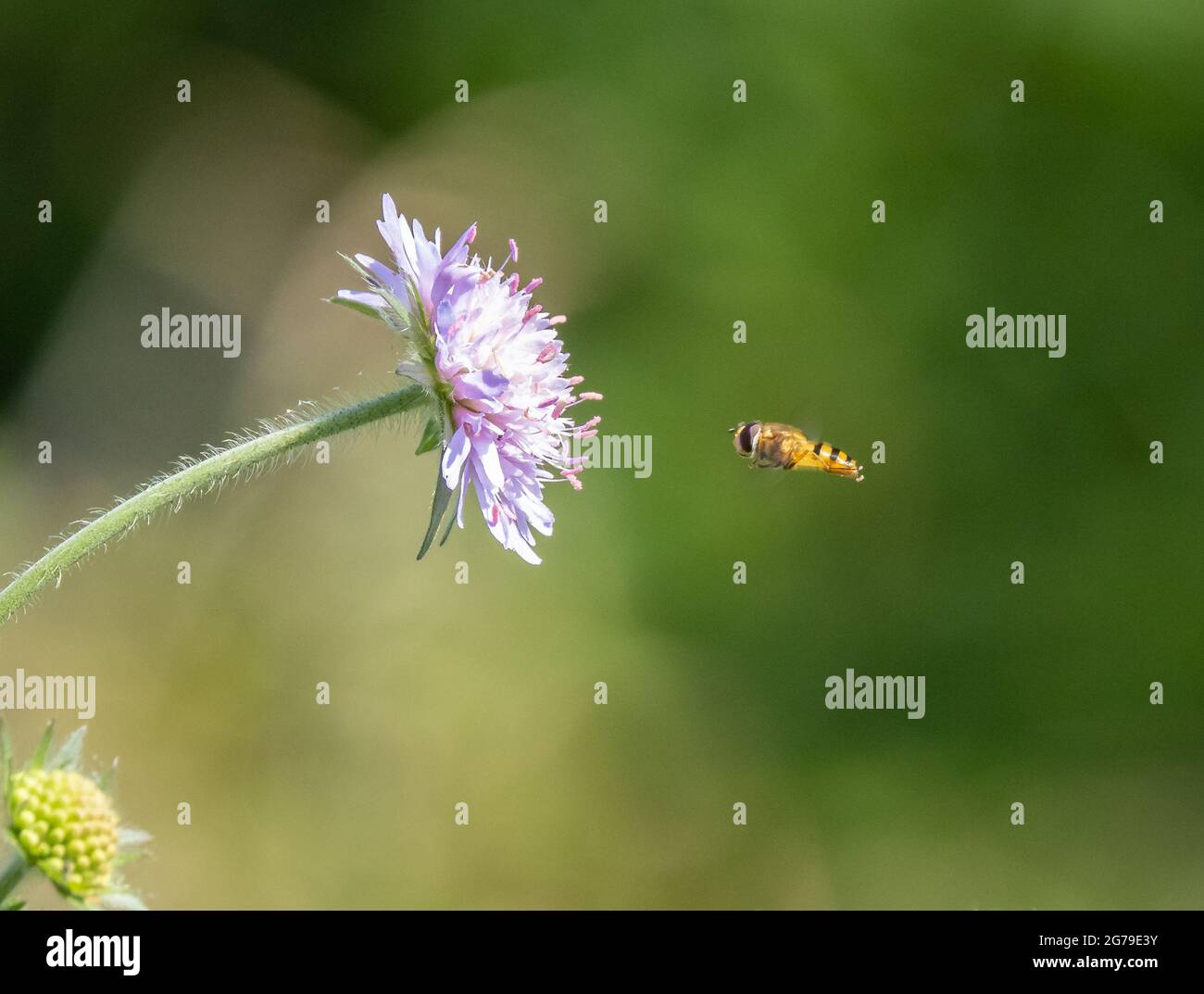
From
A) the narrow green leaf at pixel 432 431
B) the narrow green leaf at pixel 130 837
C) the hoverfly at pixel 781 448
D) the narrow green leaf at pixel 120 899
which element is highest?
the hoverfly at pixel 781 448

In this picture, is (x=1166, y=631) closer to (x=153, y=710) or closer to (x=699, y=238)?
(x=699, y=238)

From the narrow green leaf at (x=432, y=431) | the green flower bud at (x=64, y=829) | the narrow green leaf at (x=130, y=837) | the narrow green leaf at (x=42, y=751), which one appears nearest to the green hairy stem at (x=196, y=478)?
the narrow green leaf at (x=432, y=431)

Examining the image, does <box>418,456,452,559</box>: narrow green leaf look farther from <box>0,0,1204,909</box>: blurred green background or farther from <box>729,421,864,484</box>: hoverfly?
<box>0,0,1204,909</box>: blurred green background

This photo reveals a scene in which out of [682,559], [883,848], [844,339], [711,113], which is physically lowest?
[883,848]

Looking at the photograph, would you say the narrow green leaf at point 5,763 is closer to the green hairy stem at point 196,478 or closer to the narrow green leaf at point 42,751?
the narrow green leaf at point 42,751

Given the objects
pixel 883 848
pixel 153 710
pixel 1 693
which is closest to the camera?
pixel 1 693

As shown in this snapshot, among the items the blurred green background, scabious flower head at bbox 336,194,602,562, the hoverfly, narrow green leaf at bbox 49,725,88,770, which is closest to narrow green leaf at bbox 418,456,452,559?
scabious flower head at bbox 336,194,602,562

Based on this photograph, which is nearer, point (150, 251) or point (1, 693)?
point (1, 693)

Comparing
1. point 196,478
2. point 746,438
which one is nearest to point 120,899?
point 196,478

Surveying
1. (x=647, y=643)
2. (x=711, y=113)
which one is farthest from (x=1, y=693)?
(x=711, y=113)
